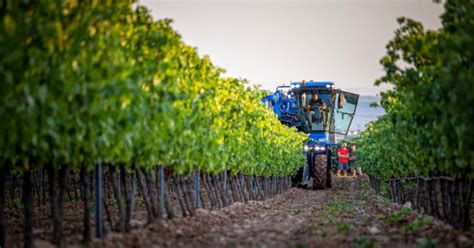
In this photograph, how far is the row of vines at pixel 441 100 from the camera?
11.6 meters

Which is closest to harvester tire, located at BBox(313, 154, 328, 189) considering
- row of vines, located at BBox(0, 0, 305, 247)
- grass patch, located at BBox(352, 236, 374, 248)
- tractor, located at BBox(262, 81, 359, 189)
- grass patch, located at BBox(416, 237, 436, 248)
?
tractor, located at BBox(262, 81, 359, 189)

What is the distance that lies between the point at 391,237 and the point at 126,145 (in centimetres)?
494

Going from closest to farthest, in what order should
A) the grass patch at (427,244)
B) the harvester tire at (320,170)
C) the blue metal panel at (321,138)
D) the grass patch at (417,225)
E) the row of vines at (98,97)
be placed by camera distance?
the row of vines at (98,97), the grass patch at (427,244), the grass patch at (417,225), the harvester tire at (320,170), the blue metal panel at (321,138)

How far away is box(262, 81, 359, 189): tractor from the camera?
127 feet

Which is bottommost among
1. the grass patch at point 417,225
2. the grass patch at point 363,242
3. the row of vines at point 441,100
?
the grass patch at point 363,242

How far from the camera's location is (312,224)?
653 inches

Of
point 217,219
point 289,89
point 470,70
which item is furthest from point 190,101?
point 289,89

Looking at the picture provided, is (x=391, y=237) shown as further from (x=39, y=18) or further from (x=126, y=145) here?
(x=39, y=18)

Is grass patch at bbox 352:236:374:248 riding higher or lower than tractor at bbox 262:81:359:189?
lower

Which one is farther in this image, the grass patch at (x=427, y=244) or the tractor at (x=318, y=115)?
the tractor at (x=318, y=115)

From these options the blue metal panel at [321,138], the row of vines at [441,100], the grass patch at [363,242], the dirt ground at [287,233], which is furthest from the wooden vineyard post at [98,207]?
the blue metal panel at [321,138]

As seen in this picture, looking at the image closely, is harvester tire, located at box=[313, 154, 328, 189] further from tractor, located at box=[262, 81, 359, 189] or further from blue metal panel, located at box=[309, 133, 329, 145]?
blue metal panel, located at box=[309, 133, 329, 145]

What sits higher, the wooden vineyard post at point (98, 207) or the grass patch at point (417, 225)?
the wooden vineyard post at point (98, 207)

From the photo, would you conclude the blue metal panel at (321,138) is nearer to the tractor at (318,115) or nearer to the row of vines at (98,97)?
the tractor at (318,115)
